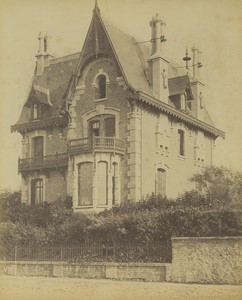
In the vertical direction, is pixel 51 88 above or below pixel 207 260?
above

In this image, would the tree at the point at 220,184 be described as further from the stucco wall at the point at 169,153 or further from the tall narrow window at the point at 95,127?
the tall narrow window at the point at 95,127

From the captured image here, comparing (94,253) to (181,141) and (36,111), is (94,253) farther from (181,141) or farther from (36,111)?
(36,111)

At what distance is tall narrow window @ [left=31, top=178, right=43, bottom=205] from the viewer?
2872 centimetres

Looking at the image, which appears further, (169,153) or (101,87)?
(169,153)

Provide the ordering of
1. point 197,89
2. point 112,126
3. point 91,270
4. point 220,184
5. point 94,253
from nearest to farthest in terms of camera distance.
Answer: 1. point 91,270
2. point 94,253
3. point 220,184
4. point 112,126
5. point 197,89

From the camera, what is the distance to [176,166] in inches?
1080

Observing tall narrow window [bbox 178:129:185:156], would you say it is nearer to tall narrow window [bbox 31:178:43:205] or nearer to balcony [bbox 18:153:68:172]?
balcony [bbox 18:153:68:172]

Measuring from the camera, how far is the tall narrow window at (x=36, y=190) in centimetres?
2872

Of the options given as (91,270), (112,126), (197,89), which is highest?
(197,89)

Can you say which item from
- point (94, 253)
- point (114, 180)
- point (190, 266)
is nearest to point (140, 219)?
point (94, 253)

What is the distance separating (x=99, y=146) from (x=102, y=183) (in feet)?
5.51

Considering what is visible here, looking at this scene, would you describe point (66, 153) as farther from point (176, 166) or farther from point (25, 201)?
point (176, 166)

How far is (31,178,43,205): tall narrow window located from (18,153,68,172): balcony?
0.85 meters

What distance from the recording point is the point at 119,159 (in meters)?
24.9
